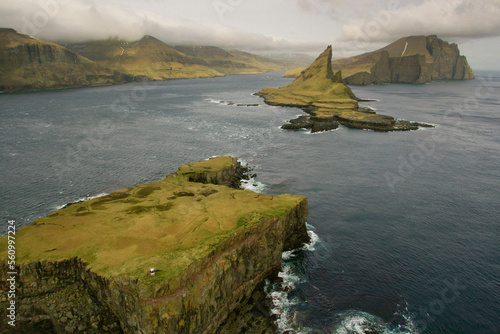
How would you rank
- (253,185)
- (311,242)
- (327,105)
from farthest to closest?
(327,105)
(253,185)
(311,242)

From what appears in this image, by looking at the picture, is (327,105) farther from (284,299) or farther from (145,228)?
(145,228)

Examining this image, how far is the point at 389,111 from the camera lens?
148250 millimetres

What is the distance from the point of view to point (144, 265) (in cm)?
2436

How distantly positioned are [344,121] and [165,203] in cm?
9976

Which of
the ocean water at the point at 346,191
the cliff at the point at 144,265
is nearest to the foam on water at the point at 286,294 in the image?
the ocean water at the point at 346,191

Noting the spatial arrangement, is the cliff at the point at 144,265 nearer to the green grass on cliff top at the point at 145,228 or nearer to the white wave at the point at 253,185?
the green grass on cliff top at the point at 145,228

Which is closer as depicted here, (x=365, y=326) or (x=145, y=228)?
(x=365, y=326)

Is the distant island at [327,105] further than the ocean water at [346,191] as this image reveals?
Yes

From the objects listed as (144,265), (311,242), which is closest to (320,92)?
(311,242)

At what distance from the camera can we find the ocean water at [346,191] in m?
30.5

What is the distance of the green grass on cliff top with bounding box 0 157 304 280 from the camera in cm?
2541

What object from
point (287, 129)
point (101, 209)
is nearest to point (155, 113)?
point (287, 129)

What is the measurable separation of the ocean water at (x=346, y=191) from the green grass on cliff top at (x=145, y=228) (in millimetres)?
9201

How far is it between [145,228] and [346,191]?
39.2 metres
